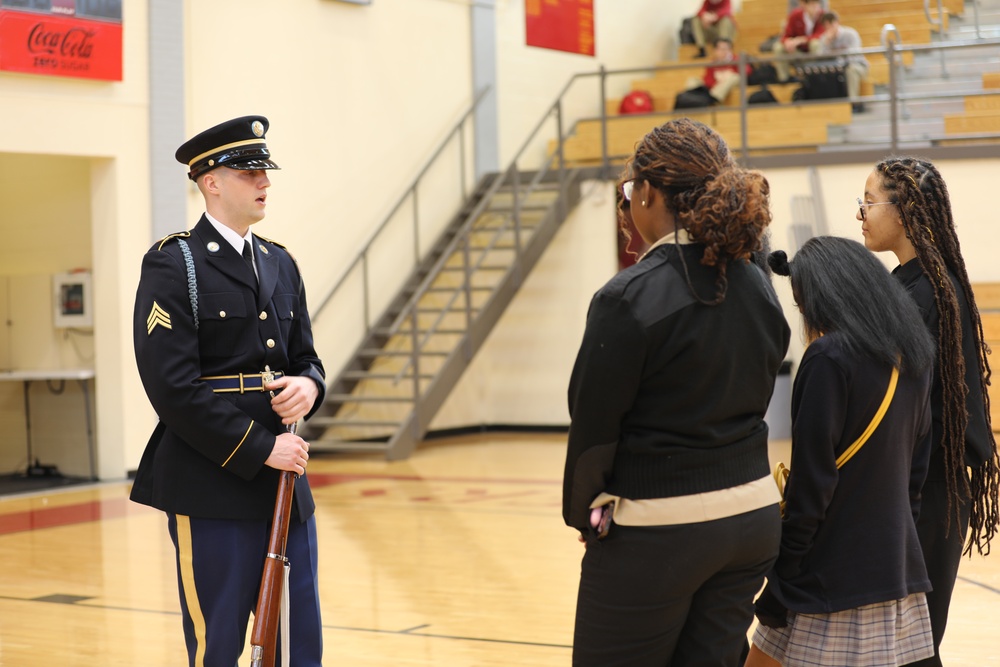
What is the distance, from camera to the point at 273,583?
2.66 meters

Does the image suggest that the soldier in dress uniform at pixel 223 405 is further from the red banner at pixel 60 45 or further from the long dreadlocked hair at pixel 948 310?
the red banner at pixel 60 45

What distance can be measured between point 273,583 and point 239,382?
443mm

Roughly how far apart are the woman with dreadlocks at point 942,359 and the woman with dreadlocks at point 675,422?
0.72 m

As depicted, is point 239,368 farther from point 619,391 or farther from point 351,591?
point 351,591

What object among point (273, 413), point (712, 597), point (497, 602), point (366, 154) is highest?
point (366, 154)

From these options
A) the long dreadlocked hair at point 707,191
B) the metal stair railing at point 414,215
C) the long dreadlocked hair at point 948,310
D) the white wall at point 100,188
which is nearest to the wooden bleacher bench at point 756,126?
the metal stair railing at point 414,215

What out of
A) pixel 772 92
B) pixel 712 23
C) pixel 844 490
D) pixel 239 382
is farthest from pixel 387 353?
pixel 844 490

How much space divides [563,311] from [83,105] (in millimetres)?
4886

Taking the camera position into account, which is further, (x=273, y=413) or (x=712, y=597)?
(x=273, y=413)

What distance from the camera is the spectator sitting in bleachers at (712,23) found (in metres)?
12.9

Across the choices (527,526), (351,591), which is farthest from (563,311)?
(351,591)

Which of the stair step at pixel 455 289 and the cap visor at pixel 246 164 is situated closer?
the cap visor at pixel 246 164

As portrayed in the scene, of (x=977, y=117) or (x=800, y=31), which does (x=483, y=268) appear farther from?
(x=977, y=117)

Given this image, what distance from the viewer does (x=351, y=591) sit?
5.41 m
